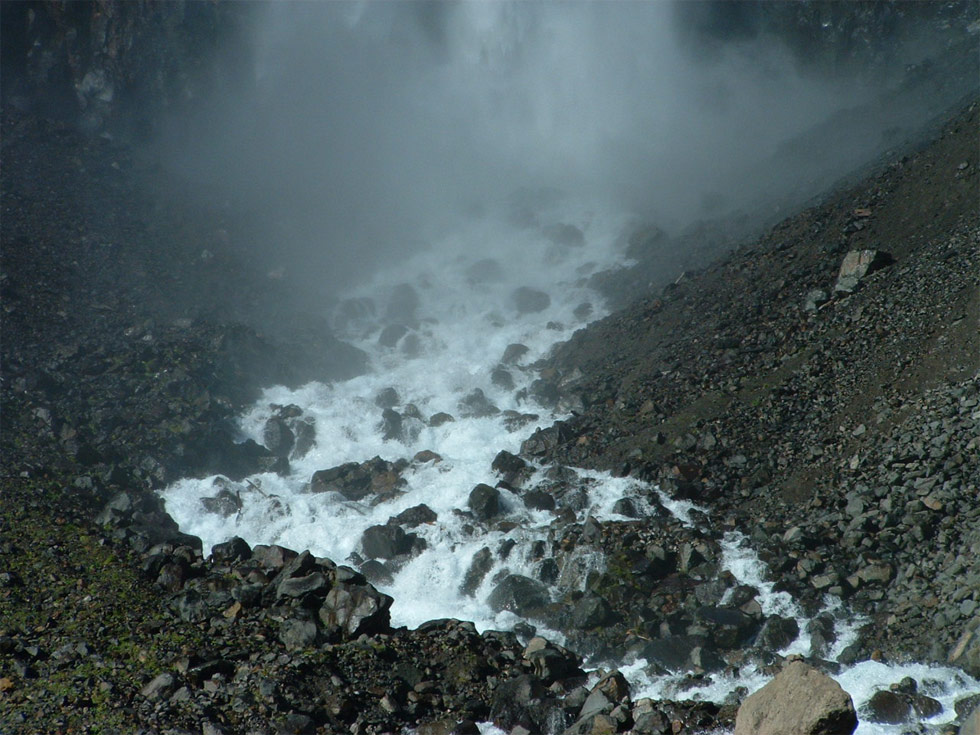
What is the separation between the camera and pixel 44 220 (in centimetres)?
3412

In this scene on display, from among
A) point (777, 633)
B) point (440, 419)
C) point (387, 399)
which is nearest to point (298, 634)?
point (777, 633)

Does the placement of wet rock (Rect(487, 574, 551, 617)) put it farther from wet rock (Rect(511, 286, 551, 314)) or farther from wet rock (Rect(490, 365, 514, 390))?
wet rock (Rect(511, 286, 551, 314))

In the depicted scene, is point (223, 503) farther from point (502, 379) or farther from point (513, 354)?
point (513, 354)

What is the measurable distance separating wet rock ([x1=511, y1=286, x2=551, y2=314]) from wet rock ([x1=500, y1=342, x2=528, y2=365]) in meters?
5.45

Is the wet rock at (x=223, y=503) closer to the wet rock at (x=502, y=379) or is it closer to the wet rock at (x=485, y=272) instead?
the wet rock at (x=502, y=379)

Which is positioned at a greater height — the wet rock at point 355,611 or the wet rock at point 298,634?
the wet rock at point 355,611

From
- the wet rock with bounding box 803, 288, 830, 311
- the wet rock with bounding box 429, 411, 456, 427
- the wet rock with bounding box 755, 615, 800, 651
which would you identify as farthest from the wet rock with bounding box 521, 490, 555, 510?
the wet rock with bounding box 803, 288, 830, 311

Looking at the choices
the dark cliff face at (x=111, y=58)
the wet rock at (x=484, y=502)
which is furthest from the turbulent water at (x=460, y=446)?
the dark cliff face at (x=111, y=58)

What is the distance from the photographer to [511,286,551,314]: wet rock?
37.4 metres

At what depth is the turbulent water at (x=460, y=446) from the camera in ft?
46.4

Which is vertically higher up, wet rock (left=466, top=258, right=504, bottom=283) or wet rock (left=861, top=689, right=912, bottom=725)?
wet rock (left=466, top=258, right=504, bottom=283)

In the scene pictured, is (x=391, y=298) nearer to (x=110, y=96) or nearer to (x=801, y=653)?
(x=110, y=96)

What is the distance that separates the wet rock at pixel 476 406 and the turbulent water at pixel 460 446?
0.41 meters

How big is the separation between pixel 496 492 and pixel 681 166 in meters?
36.2
